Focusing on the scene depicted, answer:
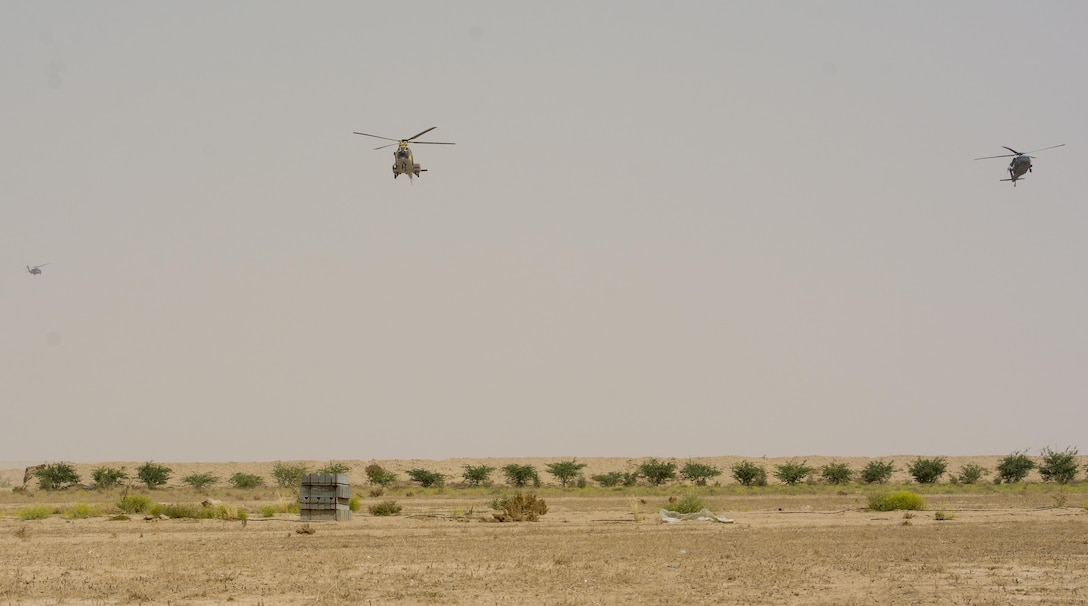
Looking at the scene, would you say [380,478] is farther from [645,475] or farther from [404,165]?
[404,165]

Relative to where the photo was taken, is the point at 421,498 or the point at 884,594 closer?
the point at 884,594

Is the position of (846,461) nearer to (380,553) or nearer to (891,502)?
(891,502)

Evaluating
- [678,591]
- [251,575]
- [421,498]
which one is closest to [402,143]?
[421,498]

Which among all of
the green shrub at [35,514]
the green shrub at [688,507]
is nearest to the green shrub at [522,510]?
the green shrub at [688,507]

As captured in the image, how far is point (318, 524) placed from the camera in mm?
37812

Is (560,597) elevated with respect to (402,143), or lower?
lower

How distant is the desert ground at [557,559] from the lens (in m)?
20.0

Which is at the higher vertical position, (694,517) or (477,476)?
(477,476)

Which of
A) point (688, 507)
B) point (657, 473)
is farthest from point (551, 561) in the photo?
point (657, 473)

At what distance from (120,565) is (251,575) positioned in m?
3.71

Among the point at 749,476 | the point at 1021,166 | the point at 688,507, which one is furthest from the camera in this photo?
the point at 749,476

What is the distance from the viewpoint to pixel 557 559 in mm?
25125

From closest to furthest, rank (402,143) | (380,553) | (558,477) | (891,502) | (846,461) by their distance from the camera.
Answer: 1. (380,553)
2. (891,502)
3. (402,143)
4. (558,477)
5. (846,461)

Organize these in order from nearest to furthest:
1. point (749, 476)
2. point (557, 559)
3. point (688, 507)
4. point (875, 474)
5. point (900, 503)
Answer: point (557, 559)
point (688, 507)
point (900, 503)
point (749, 476)
point (875, 474)
